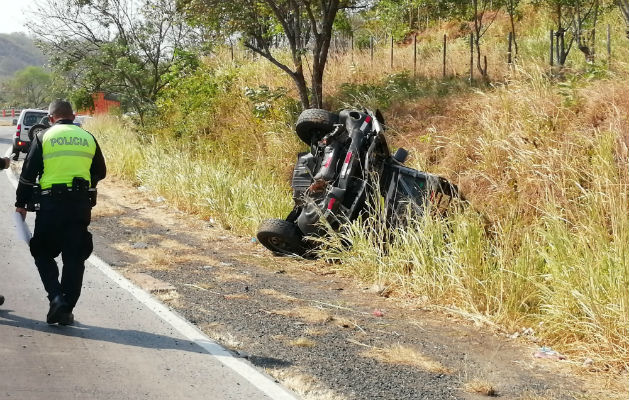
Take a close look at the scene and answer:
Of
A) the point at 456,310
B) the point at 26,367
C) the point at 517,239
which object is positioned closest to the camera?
the point at 26,367

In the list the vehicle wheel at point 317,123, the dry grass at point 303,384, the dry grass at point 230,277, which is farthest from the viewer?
the vehicle wheel at point 317,123

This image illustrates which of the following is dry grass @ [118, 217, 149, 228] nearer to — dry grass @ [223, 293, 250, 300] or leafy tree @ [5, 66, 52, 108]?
dry grass @ [223, 293, 250, 300]

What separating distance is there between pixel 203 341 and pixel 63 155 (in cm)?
203

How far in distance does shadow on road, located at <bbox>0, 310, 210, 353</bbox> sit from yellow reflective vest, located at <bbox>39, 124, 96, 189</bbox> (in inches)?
46.9

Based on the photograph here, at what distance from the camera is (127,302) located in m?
8.59

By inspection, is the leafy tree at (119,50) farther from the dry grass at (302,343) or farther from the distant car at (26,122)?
the dry grass at (302,343)

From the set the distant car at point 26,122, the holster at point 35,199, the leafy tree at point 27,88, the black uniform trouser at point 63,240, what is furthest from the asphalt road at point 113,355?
the leafy tree at point 27,88

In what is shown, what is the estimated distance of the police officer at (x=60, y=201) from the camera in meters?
7.63

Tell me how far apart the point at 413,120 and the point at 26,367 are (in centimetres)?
995

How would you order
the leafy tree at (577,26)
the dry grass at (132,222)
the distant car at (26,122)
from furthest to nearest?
the distant car at (26,122), the leafy tree at (577,26), the dry grass at (132,222)

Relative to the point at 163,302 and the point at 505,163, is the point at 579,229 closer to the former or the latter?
the point at 505,163

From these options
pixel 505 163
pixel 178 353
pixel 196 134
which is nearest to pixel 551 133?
pixel 505 163

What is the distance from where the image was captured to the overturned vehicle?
10656 millimetres

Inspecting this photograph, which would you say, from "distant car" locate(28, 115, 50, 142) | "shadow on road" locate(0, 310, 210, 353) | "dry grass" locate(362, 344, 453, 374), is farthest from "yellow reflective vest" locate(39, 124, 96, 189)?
"dry grass" locate(362, 344, 453, 374)
